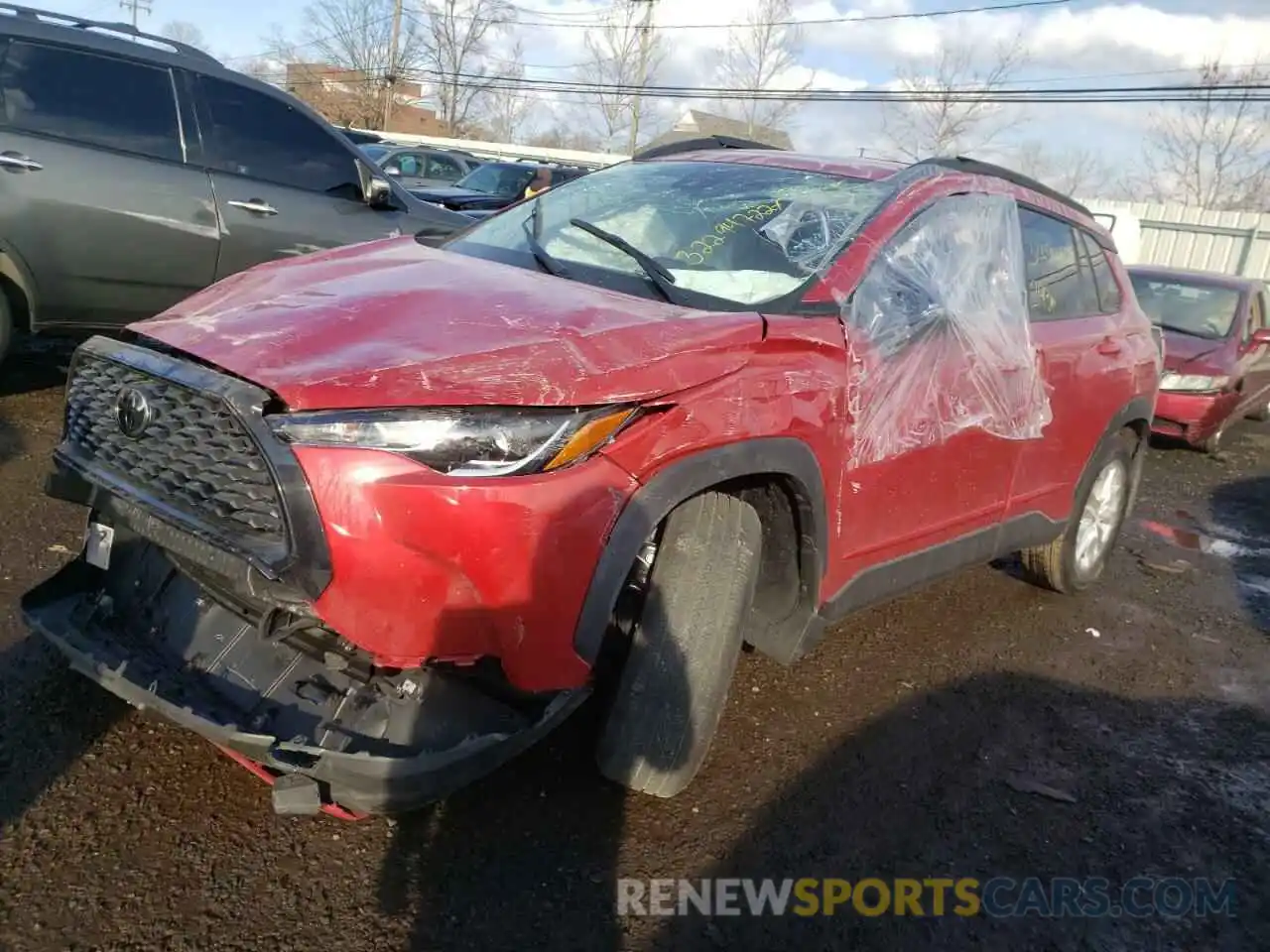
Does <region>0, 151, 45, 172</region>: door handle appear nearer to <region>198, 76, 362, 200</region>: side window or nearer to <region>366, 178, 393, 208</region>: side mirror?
<region>198, 76, 362, 200</region>: side window

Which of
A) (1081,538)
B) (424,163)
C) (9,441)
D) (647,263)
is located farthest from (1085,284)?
(424,163)

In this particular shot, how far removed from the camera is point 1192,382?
8.59 m

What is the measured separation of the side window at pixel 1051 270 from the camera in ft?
13.0

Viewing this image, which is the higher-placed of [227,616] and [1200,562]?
[227,616]

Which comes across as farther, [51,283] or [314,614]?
[51,283]

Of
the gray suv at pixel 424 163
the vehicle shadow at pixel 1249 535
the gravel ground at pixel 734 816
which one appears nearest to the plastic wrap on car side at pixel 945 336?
the gravel ground at pixel 734 816

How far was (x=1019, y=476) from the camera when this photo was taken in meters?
3.92

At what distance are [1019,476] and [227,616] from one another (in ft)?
9.56

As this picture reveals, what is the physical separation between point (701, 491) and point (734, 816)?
0.96 metres

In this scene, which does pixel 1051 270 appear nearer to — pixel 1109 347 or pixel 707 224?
pixel 1109 347

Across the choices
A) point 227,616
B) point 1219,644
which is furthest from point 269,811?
point 1219,644

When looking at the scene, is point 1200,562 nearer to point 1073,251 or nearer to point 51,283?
point 1073,251

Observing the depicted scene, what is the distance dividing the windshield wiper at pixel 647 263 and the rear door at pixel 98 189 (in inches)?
122

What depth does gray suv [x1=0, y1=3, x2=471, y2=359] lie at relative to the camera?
16.4 ft
